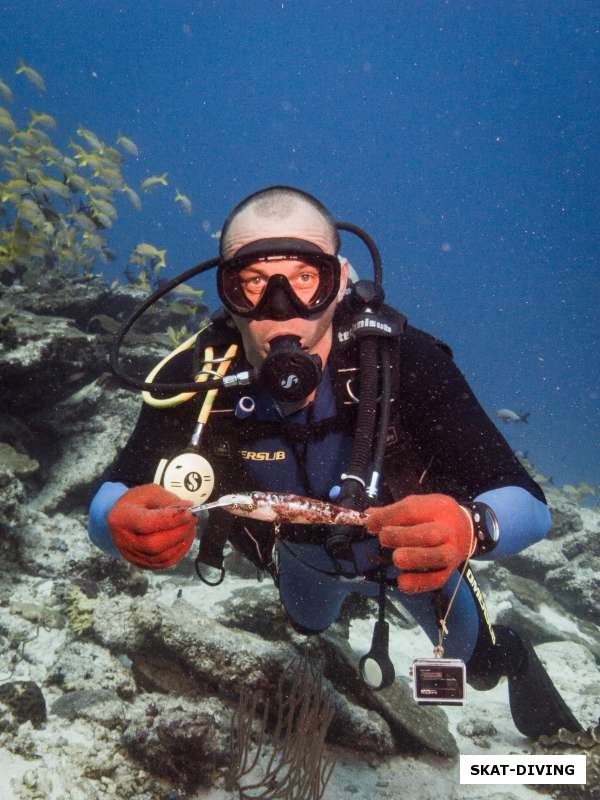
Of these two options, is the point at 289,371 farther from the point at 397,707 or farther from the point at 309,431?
the point at 397,707

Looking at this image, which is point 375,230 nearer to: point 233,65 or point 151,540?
point 233,65

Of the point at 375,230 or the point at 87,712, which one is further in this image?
the point at 375,230

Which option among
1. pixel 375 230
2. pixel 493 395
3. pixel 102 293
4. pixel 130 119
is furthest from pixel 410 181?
pixel 102 293

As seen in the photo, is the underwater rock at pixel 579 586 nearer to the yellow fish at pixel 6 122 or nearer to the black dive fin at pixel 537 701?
the black dive fin at pixel 537 701

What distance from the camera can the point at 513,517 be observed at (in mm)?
2154

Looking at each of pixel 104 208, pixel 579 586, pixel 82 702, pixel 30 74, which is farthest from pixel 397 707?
pixel 30 74

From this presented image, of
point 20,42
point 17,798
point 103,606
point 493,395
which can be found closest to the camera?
point 17,798

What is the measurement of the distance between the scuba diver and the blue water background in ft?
258

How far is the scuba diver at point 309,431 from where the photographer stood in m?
2.17

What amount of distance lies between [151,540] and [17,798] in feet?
6.37

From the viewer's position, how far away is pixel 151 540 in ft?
6.53

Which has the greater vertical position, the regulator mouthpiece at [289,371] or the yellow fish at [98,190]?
→ the yellow fish at [98,190]

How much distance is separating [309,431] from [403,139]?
5266 inches

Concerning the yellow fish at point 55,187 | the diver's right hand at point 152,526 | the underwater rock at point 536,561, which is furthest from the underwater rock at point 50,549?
the yellow fish at point 55,187
